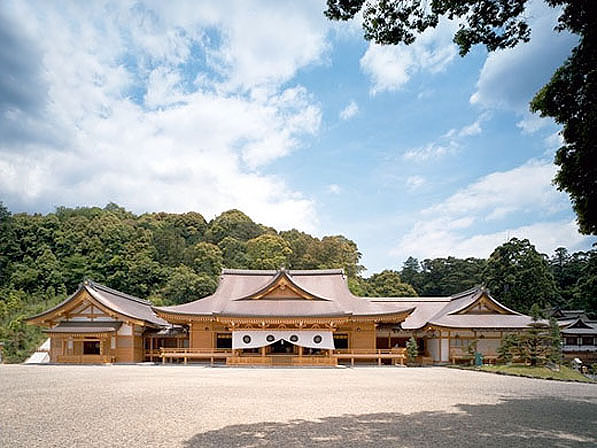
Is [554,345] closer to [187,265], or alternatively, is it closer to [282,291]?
[282,291]

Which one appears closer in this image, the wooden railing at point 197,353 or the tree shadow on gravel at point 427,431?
the tree shadow on gravel at point 427,431

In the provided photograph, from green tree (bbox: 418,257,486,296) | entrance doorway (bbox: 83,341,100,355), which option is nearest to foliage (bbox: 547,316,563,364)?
entrance doorway (bbox: 83,341,100,355)

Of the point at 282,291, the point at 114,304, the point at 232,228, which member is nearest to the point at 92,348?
the point at 114,304

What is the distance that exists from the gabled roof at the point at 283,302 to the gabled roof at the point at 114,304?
2.29m

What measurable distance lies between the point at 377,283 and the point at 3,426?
42.9 m

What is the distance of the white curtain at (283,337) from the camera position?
24.5 metres

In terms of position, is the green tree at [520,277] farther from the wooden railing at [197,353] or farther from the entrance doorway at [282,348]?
the wooden railing at [197,353]

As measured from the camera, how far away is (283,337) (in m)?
24.6

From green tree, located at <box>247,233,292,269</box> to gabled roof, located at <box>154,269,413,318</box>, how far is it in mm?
18653

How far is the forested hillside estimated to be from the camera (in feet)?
125

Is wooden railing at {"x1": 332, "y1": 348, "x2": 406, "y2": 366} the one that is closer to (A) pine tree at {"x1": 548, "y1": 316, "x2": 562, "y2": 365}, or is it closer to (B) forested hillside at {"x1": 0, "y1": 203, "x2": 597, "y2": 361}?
(A) pine tree at {"x1": 548, "y1": 316, "x2": 562, "y2": 365}

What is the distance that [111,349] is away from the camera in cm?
2544

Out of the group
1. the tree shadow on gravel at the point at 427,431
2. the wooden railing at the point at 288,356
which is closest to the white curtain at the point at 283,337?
the wooden railing at the point at 288,356

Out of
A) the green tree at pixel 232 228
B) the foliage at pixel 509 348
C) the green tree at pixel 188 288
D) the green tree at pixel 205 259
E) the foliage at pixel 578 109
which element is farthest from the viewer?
the green tree at pixel 232 228
